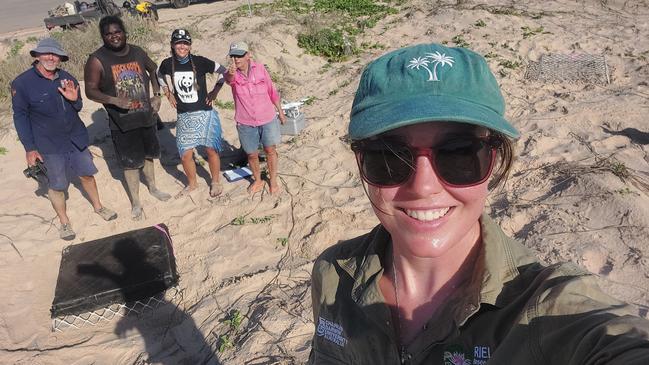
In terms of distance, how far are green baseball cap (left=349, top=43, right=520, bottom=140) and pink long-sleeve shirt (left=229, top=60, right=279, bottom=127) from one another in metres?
3.72

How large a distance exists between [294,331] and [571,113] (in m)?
4.21

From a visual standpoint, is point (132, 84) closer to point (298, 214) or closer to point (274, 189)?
point (274, 189)

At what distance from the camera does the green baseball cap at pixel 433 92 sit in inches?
40.2

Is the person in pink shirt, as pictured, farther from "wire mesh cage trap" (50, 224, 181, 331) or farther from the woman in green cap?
the woman in green cap

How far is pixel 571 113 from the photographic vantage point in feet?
18.1

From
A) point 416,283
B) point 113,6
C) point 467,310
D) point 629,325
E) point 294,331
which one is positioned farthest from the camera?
point 113,6

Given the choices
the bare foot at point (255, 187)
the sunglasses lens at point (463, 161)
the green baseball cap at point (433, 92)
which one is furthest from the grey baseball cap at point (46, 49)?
the sunglasses lens at point (463, 161)

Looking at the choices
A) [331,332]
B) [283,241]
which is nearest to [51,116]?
[283,241]

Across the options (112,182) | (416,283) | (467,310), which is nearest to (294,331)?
(416,283)

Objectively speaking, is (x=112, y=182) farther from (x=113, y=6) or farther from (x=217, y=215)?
(x=113, y=6)

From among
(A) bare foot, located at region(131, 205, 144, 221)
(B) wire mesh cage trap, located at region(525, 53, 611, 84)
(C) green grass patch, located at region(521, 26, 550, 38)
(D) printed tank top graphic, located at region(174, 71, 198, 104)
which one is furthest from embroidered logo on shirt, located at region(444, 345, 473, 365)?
(C) green grass patch, located at region(521, 26, 550, 38)

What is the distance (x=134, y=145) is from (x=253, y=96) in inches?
54.0

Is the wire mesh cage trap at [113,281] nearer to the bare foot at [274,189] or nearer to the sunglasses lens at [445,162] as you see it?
the bare foot at [274,189]

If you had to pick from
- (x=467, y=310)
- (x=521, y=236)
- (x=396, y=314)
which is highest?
(x=467, y=310)
